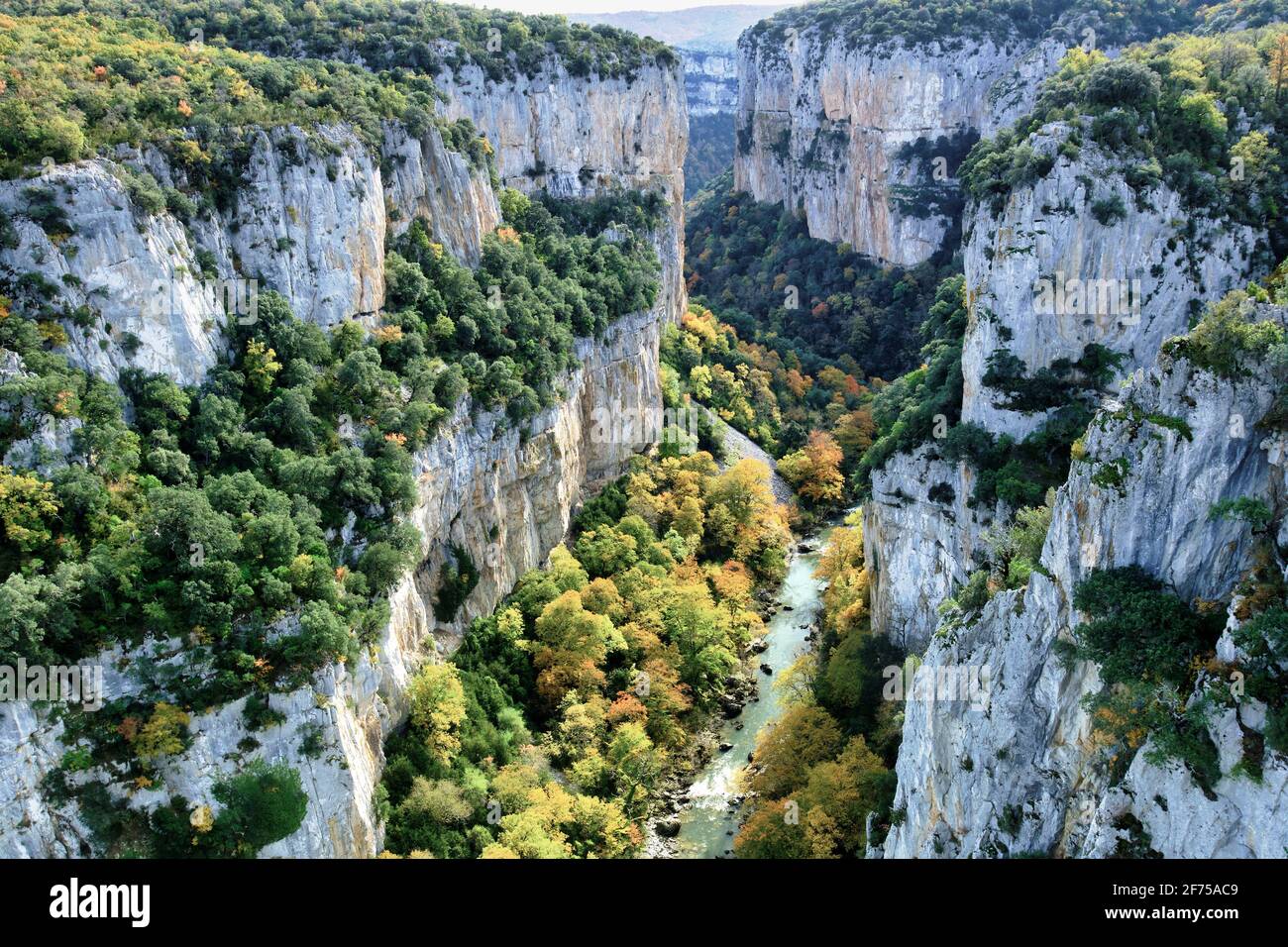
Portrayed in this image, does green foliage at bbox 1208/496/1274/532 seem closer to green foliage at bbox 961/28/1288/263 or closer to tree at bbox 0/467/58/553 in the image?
green foliage at bbox 961/28/1288/263

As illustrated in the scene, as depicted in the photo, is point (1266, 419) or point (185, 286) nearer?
point (1266, 419)

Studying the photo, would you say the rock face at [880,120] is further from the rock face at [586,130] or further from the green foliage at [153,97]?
the green foliage at [153,97]

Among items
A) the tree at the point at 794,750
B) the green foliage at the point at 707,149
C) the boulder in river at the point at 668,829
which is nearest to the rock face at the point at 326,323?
the boulder in river at the point at 668,829

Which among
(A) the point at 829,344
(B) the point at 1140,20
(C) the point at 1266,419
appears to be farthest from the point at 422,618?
(B) the point at 1140,20

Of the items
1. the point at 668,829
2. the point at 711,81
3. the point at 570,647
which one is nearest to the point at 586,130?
the point at 570,647

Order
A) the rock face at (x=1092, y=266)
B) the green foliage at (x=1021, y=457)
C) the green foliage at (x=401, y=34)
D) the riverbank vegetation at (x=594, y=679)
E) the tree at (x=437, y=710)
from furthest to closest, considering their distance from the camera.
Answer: the green foliage at (x=401, y=34)
the rock face at (x=1092, y=266)
the green foliage at (x=1021, y=457)
the tree at (x=437, y=710)
the riverbank vegetation at (x=594, y=679)
